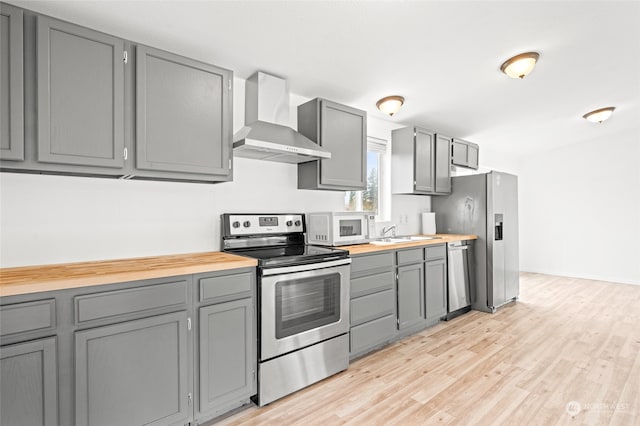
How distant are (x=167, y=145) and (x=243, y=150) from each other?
0.58 meters

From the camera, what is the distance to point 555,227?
21.1 ft

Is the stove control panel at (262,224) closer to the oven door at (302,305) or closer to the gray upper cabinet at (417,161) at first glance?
the oven door at (302,305)

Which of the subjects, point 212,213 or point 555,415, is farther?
point 212,213

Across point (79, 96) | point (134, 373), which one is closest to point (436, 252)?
point (134, 373)

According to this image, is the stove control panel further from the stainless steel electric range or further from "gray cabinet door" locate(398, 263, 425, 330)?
"gray cabinet door" locate(398, 263, 425, 330)

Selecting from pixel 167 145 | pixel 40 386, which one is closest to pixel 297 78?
pixel 167 145

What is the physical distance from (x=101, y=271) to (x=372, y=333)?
7.02 ft

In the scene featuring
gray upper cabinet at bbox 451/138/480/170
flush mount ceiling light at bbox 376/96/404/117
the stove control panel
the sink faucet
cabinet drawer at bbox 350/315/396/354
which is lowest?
cabinet drawer at bbox 350/315/396/354

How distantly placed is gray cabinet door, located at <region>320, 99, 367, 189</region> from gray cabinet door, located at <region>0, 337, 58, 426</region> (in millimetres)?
2165

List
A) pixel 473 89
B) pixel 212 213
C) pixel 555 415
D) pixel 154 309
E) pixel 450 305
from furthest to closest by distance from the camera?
pixel 450 305, pixel 473 89, pixel 212 213, pixel 555 415, pixel 154 309

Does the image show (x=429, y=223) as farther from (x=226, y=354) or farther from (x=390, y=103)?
(x=226, y=354)

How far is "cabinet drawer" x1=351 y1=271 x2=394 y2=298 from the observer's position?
281 centimetres

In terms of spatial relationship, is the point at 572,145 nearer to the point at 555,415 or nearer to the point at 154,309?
the point at 555,415

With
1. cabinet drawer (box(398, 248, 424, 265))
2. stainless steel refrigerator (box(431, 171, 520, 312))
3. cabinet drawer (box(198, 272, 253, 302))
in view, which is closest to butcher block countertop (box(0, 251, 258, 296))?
cabinet drawer (box(198, 272, 253, 302))
